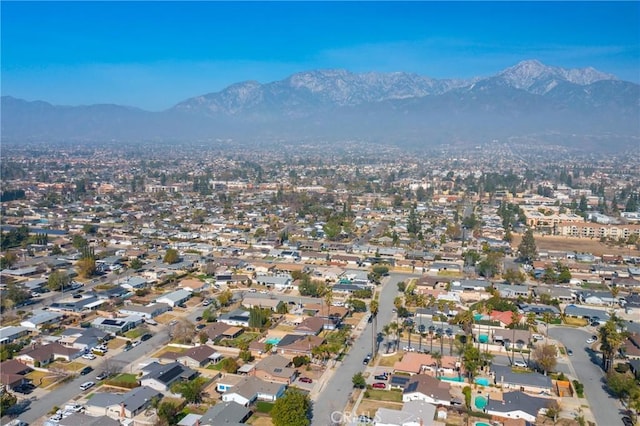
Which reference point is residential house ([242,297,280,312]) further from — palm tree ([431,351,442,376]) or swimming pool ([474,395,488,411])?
swimming pool ([474,395,488,411])

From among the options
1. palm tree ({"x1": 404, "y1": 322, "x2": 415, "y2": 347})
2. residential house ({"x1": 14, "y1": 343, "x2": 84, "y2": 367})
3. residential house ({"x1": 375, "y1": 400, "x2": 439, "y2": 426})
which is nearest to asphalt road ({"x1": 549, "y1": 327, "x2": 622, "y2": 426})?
residential house ({"x1": 375, "y1": 400, "x2": 439, "y2": 426})

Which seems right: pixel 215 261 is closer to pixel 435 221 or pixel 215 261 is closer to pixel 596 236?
pixel 435 221

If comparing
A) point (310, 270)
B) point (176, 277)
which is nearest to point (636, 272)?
point (310, 270)

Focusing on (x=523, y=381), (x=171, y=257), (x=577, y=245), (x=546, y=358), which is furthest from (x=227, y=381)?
(x=577, y=245)

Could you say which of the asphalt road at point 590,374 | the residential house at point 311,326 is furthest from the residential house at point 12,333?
the asphalt road at point 590,374

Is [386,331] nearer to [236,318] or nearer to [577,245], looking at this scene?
[236,318]

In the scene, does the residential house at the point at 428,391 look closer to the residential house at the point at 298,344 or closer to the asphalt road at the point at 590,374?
the asphalt road at the point at 590,374
